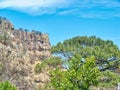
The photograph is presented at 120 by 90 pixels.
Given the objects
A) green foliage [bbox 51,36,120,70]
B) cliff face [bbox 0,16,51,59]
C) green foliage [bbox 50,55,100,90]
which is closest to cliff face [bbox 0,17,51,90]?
cliff face [bbox 0,16,51,59]

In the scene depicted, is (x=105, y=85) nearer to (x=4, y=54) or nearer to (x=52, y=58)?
(x=52, y=58)

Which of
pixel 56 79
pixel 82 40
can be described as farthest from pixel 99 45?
pixel 56 79

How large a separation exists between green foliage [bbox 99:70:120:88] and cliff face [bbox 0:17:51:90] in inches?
494

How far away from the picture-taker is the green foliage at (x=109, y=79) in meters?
36.0

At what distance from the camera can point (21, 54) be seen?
59.8m

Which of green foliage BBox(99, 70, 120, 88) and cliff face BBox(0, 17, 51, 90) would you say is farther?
cliff face BBox(0, 17, 51, 90)

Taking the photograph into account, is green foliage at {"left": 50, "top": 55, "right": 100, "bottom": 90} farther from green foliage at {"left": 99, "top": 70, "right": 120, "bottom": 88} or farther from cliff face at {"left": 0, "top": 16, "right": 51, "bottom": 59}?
cliff face at {"left": 0, "top": 16, "right": 51, "bottom": 59}

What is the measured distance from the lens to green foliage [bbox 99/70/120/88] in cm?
3603

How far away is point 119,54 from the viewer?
37625 mm

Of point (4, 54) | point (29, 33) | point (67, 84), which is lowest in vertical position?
point (67, 84)

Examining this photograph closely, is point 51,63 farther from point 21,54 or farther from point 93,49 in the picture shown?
point 21,54

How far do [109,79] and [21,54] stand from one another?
25131 millimetres

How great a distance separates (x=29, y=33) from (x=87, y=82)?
36680mm

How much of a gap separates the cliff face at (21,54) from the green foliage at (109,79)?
12.5m
